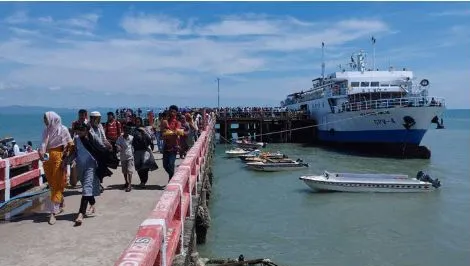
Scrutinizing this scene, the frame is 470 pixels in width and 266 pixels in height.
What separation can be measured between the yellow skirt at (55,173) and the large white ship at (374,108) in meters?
30.0

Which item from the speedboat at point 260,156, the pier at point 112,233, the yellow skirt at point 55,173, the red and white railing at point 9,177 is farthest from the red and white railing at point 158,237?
the speedboat at point 260,156

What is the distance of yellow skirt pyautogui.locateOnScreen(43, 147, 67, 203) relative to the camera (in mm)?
6650

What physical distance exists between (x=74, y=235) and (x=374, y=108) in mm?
32476

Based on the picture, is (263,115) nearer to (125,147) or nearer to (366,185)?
(366,185)

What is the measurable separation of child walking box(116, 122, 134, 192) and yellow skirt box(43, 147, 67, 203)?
99.0 inches

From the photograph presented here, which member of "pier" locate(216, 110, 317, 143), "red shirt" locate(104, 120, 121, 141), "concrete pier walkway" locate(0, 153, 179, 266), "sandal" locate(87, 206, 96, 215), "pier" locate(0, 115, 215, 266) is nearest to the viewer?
"pier" locate(0, 115, 215, 266)

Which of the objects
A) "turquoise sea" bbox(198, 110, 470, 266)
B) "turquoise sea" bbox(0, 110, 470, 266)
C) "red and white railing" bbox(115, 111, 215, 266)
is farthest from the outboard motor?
"red and white railing" bbox(115, 111, 215, 266)

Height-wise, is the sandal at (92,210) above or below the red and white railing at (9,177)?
below

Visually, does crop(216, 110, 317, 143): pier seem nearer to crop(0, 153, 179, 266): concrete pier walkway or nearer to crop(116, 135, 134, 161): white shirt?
crop(116, 135, 134, 161): white shirt

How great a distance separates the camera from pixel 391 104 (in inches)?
1383

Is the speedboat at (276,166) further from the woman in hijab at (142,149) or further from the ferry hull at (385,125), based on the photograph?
the woman in hijab at (142,149)

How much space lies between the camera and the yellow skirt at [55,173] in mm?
6650

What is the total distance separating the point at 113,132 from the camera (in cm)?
1087

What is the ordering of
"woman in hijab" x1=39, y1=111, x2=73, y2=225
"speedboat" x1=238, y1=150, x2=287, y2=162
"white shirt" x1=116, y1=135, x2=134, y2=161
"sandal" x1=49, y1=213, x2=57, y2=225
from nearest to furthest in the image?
"sandal" x1=49, y1=213, x2=57, y2=225
"woman in hijab" x1=39, y1=111, x2=73, y2=225
"white shirt" x1=116, y1=135, x2=134, y2=161
"speedboat" x1=238, y1=150, x2=287, y2=162
